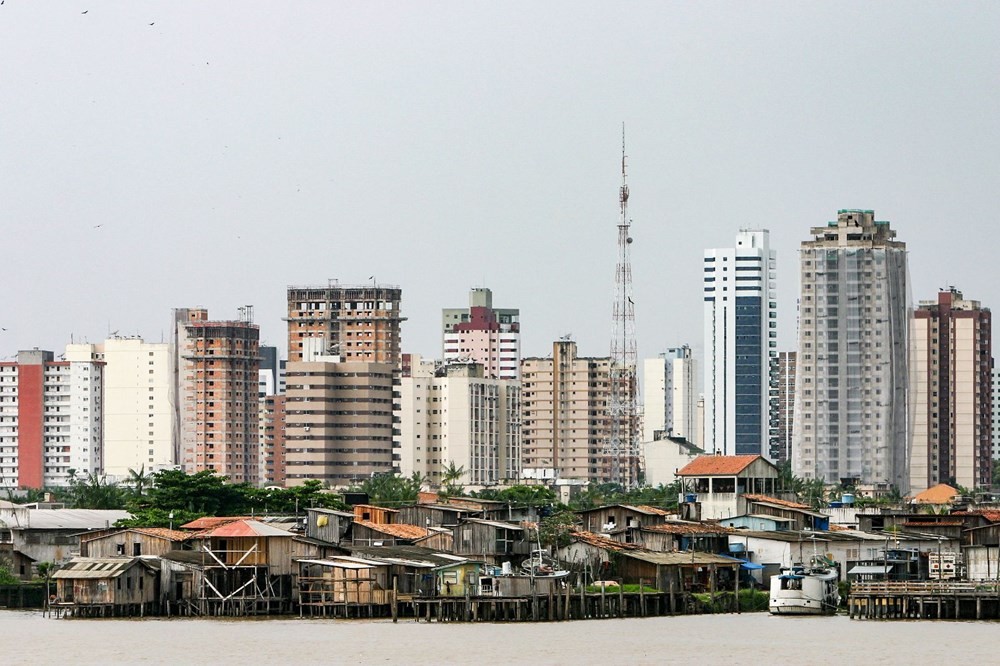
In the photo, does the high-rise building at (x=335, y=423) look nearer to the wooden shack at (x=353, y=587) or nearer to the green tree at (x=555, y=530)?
the green tree at (x=555, y=530)

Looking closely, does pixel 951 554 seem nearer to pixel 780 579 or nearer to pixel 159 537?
pixel 780 579

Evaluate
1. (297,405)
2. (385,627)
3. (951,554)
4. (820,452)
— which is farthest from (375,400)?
(385,627)

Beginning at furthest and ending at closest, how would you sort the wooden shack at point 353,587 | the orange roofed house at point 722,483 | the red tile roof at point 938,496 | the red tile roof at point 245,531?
the red tile roof at point 938,496 → the orange roofed house at point 722,483 → the red tile roof at point 245,531 → the wooden shack at point 353,587

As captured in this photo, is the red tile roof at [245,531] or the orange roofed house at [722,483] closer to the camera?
the red tile roof at [245,531]

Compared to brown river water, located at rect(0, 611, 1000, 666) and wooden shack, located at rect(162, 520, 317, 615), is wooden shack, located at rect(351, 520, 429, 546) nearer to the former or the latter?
wooden shack, located at rect(162, 520, 317, 615)

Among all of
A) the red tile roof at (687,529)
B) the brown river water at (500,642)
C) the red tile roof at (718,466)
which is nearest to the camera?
the brown river water at (500,642)

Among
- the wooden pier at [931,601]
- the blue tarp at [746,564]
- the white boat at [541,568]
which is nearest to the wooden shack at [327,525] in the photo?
the white boat at [541,568]

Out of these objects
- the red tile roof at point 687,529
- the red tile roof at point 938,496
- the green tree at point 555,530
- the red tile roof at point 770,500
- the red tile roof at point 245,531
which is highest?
the red tile roof at point 245,531
